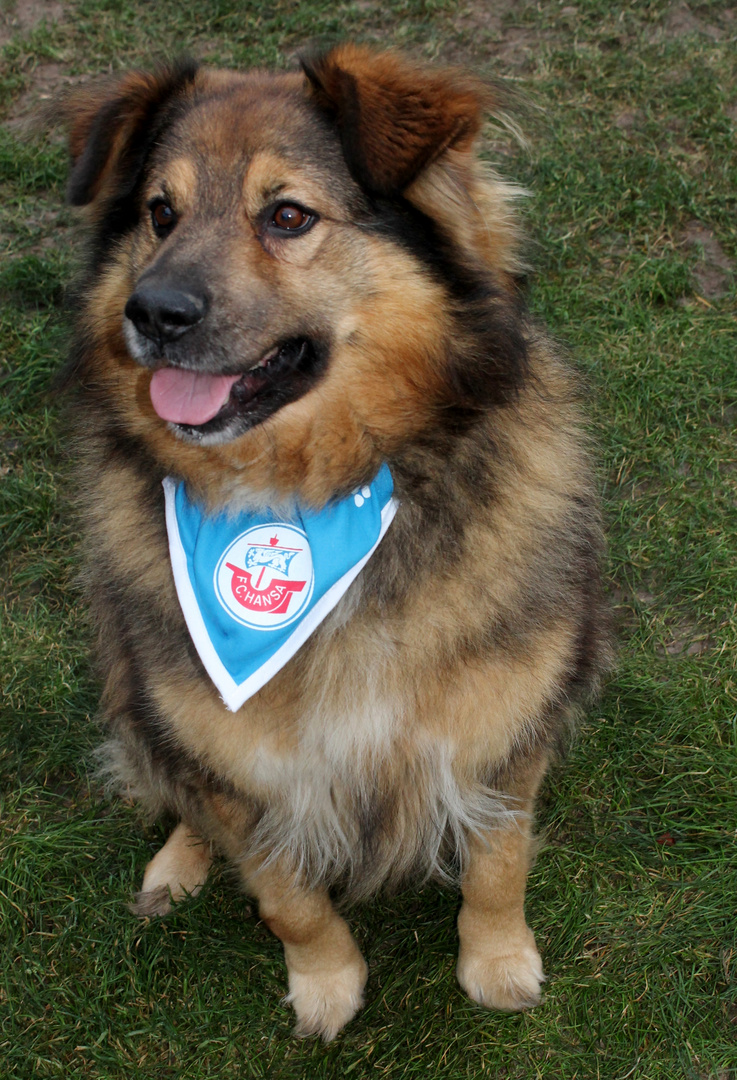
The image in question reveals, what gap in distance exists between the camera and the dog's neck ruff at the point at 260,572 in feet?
7.41

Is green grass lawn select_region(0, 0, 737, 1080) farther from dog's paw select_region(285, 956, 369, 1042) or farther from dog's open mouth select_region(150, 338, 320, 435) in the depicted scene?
dog's open mouth select_region(150, 338, 320, 435)

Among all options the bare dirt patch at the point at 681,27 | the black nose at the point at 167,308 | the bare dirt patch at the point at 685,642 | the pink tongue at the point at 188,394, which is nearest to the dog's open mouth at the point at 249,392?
the pink tongue at the point at 188,394

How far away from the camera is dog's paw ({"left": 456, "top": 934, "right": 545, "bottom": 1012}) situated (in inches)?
109

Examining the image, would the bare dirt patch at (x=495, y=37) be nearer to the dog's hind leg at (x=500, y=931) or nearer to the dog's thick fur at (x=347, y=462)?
the dog's thick fur at (x=347, y=462)

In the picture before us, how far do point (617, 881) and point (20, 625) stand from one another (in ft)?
7.13

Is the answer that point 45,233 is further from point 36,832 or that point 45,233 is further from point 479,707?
point 479,707

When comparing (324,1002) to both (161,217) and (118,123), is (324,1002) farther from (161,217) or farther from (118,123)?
(118,123)

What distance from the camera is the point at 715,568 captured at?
3584 millimetres

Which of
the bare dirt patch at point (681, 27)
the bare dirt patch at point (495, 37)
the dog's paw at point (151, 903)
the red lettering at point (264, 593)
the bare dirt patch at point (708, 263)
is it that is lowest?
the dog's paw at point (151, 903)

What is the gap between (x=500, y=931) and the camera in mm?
2768

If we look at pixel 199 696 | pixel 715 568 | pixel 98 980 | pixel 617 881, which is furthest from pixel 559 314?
pixel 98 980

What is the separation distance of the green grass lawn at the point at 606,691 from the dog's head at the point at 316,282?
0.35m

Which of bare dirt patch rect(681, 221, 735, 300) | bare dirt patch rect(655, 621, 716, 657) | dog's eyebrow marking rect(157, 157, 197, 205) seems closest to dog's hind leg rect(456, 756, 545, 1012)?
bare dirt patch rect(655, 621, 716, 657)

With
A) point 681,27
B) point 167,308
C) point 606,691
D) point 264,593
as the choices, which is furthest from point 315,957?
point 681,27
